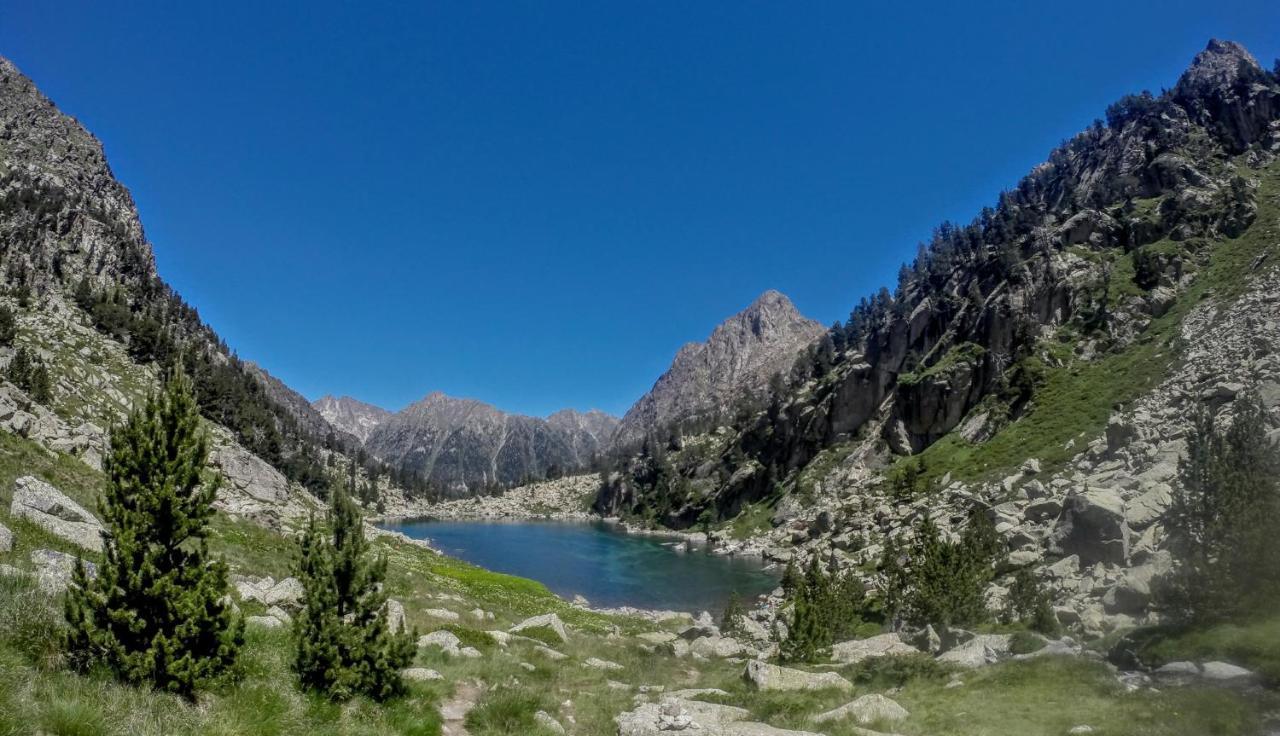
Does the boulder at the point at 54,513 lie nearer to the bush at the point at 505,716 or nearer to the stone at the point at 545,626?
the bush at the point at 505,716

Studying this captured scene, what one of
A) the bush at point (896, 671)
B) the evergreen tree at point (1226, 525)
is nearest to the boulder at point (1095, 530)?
the evergreen tree at point (1226, 525)

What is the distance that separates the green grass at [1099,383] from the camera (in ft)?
262

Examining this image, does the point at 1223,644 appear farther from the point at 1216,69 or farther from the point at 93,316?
the point at 1216,69

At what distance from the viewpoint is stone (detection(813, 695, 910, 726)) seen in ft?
53.8

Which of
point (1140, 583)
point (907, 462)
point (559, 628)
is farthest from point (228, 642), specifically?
point (907, 462)

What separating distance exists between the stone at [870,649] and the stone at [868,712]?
10.0m

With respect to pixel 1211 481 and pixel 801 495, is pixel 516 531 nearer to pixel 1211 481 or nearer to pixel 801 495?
pixel 801 495

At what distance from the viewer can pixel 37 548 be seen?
13.7 metres

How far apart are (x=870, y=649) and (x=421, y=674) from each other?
23.5 meters

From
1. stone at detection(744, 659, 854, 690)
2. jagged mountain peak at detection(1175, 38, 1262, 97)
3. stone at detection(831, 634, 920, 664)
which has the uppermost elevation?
jagged mountain peak at detection(1175, 38, 1262, 97)

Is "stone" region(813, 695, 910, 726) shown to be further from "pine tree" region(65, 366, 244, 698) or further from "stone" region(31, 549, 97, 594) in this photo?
"stone" region(31, 549, 97, 594)

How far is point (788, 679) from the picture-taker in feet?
70.0

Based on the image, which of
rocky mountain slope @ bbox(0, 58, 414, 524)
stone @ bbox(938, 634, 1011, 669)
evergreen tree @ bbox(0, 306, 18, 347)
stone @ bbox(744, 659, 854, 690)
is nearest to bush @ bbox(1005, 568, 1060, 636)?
stone @ bbox(938, 634, 1011, 669)

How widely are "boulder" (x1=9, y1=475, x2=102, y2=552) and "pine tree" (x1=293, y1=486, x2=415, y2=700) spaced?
23.8 feet
